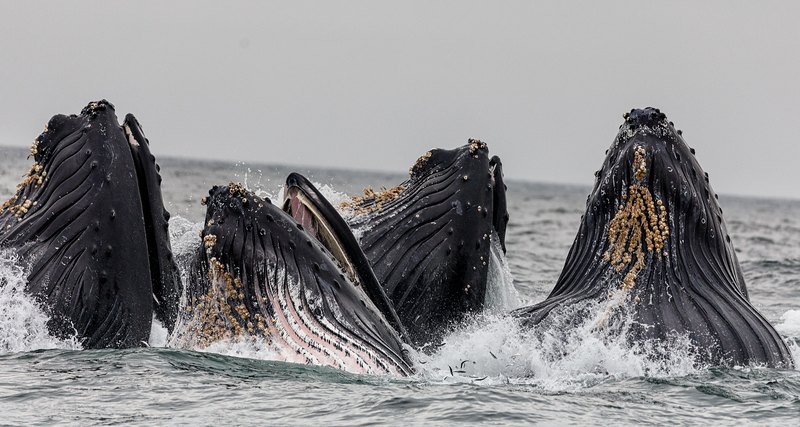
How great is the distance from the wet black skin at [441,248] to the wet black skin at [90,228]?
2444 mm

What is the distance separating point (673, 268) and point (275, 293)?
10.7 feet

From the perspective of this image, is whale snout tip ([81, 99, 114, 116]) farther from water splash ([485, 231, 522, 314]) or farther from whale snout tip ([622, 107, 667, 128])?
whale snout tip ([622, 107, 667, 128])

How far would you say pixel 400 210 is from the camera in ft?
38.6

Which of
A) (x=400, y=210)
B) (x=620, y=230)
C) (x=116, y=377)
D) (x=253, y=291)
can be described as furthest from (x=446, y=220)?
(x=116, y=377)

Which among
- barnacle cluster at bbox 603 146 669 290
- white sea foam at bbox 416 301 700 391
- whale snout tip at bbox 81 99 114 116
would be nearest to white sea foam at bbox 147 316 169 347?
whale snout tip at bbox 81 99 114 116

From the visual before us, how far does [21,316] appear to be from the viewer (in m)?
9.38

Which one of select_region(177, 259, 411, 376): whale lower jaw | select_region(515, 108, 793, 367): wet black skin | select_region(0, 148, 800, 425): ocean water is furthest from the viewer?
select_region(515, 108, 793, 367): wet black skin

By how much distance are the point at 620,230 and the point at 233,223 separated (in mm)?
3269

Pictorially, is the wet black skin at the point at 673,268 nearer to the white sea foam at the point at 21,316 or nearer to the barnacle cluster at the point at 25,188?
the white sea foam at the point at 21,316

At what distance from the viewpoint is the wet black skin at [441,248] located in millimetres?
11363

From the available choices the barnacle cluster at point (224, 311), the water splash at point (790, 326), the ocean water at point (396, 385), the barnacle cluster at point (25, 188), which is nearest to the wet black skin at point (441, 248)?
the ocean water at point (396, 385)

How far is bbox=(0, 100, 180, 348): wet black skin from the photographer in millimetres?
9367

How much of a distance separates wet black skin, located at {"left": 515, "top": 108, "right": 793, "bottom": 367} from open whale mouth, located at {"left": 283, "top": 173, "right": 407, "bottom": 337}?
4.53 feet

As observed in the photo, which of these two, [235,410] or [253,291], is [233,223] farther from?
[235,410]
